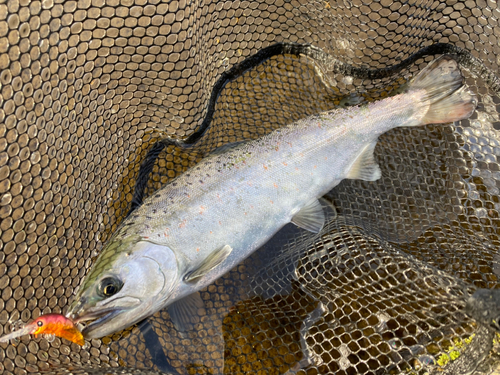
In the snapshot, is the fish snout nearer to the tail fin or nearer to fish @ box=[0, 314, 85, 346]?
fish @ box=[0, 314, 85, 346]

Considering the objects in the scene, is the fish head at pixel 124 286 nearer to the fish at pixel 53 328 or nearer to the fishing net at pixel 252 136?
the fish at pixel 53 328

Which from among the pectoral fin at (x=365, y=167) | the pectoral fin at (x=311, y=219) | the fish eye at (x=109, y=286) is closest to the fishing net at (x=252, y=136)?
the pectoral fin at (x=311, y=219)

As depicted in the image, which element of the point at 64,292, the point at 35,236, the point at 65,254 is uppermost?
the point at 35,236

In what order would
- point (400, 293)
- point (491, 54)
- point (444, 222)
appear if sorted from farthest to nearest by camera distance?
point (491, 54) → point (444, 222) → point (400, 293)

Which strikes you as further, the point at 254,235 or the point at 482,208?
the point at 482,208

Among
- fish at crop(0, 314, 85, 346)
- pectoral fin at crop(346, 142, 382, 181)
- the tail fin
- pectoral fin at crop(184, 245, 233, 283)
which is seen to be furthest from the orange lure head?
the tail fin

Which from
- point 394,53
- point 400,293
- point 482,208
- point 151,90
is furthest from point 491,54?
point 151,90

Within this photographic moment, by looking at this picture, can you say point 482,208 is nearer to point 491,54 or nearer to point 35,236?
point 491,54
